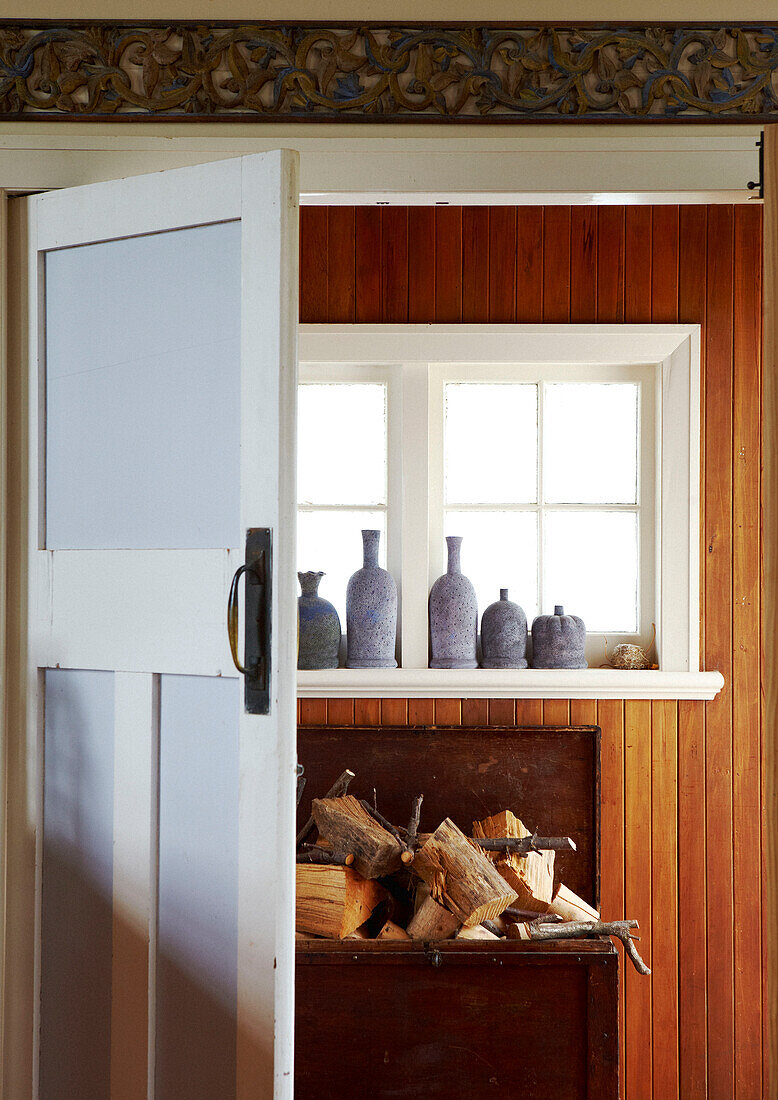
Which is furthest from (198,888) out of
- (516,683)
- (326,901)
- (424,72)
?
(424,72)

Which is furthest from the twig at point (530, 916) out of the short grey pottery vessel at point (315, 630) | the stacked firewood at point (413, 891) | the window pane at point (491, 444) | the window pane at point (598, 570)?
the window pane at point (491, 444)

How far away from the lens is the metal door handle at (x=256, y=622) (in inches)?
58.4

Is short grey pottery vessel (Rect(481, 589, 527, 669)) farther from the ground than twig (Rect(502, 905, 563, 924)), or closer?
farther from the ground

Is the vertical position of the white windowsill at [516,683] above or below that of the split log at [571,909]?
above

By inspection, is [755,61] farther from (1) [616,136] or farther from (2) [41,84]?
(2) [41,84]

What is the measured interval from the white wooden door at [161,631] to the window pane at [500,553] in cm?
164

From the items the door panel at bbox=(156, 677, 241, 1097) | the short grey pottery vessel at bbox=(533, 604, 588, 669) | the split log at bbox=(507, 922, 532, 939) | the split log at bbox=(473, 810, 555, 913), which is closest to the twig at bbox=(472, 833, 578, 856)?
the split log at bbox=(473, 810, 555, 913)

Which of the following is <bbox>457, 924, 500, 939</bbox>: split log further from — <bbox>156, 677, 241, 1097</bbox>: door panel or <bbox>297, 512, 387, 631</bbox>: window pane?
<bbox>297, 512, 387, 631</bbox>: window pane

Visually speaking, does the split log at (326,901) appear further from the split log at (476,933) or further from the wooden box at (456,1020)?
the split log at (476,933)

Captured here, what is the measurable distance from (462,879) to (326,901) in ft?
1.15

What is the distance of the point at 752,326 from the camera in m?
2.96

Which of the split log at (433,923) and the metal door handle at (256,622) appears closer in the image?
the metal door handle at (256,622)

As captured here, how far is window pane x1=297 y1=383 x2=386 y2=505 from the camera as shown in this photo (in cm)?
313

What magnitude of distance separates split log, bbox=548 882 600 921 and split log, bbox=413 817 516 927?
0.19 m
